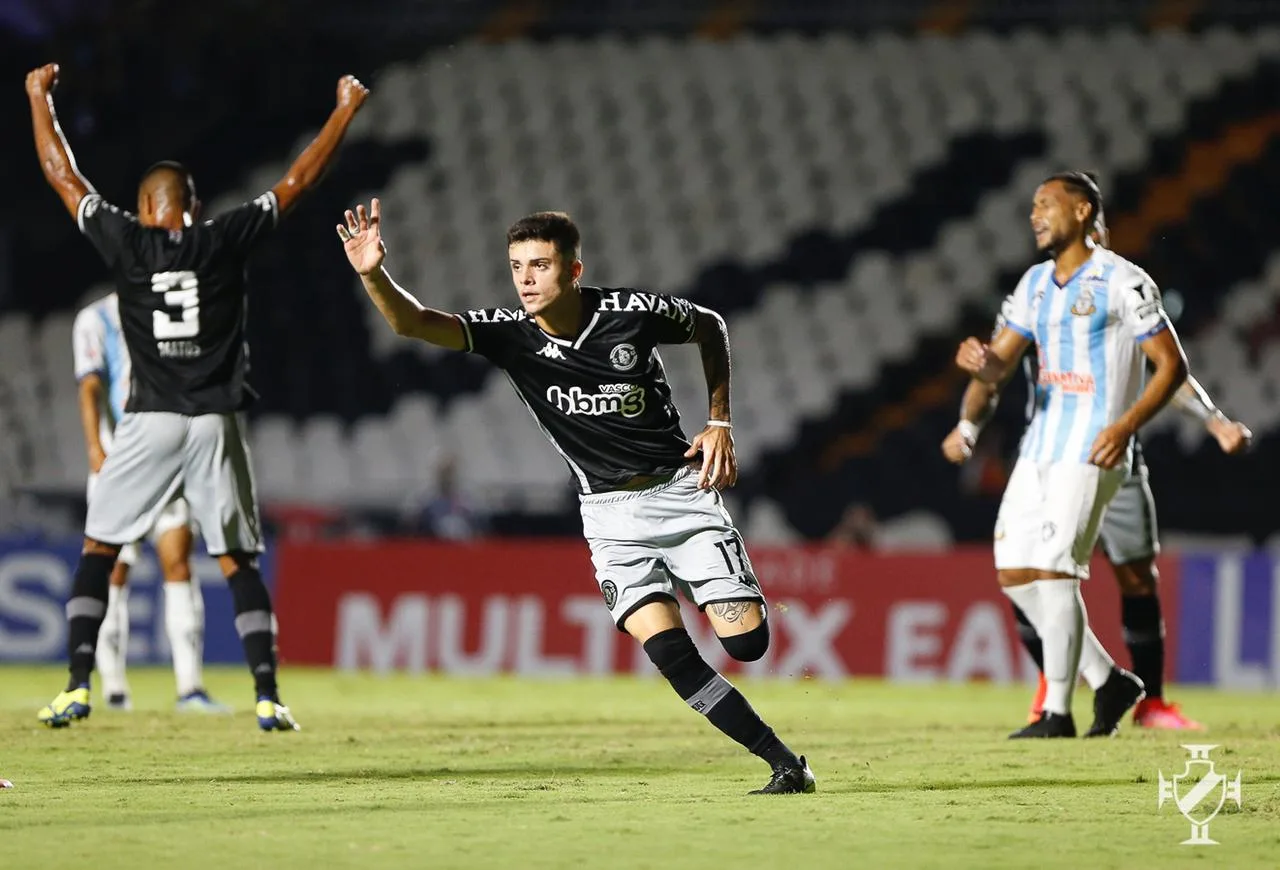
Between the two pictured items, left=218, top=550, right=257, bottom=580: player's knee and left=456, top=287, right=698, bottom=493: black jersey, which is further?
left=218, top=550, right=257, bottom=580: player's knee

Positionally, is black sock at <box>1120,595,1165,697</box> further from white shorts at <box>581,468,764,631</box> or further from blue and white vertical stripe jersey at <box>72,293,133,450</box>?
blue and white vertical stripe jersey at <box>72,293,133,450</box>

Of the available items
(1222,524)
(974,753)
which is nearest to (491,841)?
(974,753)

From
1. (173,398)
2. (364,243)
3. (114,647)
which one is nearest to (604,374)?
(364,243)

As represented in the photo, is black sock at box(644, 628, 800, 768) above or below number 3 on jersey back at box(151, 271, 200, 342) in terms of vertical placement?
below

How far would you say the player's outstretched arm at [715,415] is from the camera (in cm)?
582

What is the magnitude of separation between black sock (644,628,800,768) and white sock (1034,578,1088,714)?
2333 millimetres

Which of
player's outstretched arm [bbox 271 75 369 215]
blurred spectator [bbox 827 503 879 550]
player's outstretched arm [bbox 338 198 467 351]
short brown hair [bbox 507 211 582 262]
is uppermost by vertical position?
player's outstretched arm [bbox 271 75 369 215]

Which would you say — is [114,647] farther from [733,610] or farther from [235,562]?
[733,610]

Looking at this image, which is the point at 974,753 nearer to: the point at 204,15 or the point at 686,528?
the point at 686,528

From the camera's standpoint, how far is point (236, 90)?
73.6 ft

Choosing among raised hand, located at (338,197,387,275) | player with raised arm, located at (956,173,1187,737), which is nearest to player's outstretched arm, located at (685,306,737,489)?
raised hand, located at (338,197,387,275)

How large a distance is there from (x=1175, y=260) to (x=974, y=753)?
13.4m

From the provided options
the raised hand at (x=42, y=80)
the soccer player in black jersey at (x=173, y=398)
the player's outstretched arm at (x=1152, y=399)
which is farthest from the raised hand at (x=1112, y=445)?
the raised hand at (x=42, y=80)

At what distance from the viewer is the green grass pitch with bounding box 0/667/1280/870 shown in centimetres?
436
